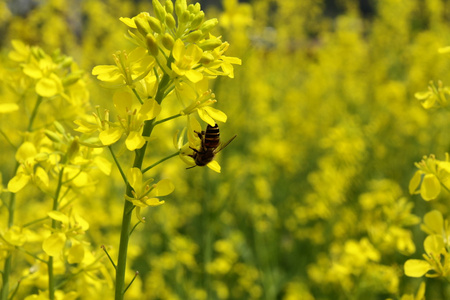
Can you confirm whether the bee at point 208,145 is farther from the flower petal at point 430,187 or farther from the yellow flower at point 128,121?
the flower petal at point 430,187

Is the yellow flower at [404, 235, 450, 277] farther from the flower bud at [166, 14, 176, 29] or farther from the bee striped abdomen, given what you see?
the flower bud at [166, 14, 176, 29]

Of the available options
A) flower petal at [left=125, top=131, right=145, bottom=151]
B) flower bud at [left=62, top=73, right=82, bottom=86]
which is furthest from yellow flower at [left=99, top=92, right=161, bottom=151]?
flower bud at [left=62, top=73, right=82, bottom=86]

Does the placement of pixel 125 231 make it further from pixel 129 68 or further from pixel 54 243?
pixel 129 68

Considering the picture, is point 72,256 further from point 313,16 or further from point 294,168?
point 313,16

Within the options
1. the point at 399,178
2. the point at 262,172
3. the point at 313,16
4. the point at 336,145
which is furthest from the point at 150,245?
the point at 313,16

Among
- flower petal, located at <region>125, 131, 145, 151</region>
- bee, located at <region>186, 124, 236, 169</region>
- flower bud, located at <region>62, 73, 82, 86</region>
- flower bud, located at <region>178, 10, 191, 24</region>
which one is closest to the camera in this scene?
flower petal, located at <region>125, 131, 145, 151</region>

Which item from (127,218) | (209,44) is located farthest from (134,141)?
(209,44)
